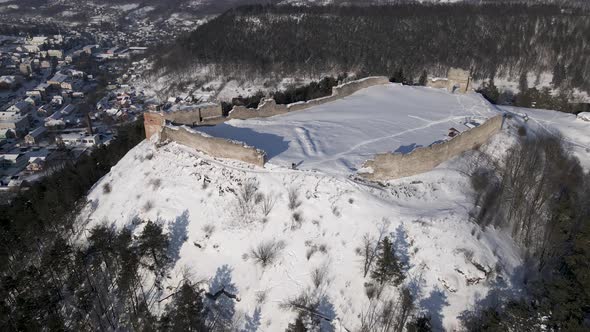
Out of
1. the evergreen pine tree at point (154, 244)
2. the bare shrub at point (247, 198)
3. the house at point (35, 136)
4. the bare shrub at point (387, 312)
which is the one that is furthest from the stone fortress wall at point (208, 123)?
the house at point (35, 136)

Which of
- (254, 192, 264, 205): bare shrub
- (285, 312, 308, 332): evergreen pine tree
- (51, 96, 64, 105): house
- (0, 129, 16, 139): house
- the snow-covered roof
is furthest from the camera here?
(51, 96, 64, 105): house

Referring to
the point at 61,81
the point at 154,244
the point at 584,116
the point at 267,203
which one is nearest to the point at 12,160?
the point at 61,81

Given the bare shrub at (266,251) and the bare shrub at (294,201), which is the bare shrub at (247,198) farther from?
the bare shrub at (294,201)

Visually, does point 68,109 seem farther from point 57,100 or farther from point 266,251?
point 266,251

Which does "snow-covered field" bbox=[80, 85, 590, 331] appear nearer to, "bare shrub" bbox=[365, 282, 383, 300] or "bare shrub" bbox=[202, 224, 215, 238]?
"bare shrub" bbox=[202, 224, 215, 238]

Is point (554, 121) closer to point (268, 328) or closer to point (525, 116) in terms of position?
point (525, 116)

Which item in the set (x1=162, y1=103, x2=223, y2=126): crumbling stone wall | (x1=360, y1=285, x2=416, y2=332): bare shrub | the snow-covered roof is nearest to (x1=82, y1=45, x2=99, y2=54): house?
(x1=162, y1=103, x2=223, y2=126): crumbling stone wall

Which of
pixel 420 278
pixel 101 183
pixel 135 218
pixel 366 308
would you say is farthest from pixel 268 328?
pixel 101 183
